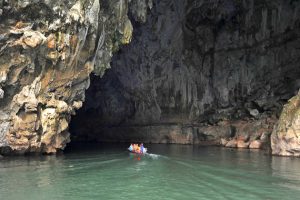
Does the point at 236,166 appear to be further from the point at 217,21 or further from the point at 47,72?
the point at 217,21

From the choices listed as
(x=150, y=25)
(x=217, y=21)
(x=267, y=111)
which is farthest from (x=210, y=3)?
(x=267, y=111)

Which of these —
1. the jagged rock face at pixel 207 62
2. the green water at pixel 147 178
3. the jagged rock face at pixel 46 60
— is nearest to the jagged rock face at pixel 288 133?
the green water at pixel 147 178

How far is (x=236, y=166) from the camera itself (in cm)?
2748

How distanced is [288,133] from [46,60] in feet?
65.2

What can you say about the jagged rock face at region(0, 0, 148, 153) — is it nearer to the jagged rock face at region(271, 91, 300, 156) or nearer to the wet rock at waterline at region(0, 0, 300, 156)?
the wet rock at waterline at region(0, 0, 300, 156)

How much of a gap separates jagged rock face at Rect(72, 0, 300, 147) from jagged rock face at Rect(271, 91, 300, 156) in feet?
30.8

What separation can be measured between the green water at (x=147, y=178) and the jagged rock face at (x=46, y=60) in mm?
2214

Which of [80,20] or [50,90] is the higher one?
[80,20]

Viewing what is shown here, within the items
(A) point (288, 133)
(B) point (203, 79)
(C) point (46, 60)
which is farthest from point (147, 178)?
(B) point (203, 79)

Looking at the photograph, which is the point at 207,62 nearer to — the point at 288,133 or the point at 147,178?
the point at 288,133

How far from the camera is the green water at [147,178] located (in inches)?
717

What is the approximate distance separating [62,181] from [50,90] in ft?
30.0

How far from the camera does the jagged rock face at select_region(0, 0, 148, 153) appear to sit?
2500 cm

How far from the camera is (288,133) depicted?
33.4m
